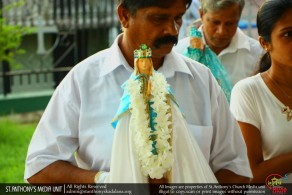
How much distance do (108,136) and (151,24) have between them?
1.52 feet

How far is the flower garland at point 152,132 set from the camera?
7.25 ft

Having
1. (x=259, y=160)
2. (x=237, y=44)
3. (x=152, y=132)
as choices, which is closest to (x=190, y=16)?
(x=237, y=44)

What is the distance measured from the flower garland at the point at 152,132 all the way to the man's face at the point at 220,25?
1.98 meters

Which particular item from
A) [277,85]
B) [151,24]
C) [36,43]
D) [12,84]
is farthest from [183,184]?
[36,43]

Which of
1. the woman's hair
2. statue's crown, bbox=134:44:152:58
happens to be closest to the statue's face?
statue's crown, bbox=134:44:152:58

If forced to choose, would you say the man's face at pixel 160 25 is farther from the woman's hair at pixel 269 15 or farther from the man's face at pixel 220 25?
the man's face at pixel 220 25

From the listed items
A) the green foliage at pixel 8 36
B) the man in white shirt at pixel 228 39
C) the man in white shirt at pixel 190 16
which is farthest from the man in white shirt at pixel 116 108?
the green foliage at pixel 8 36

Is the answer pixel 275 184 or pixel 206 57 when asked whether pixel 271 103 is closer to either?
pixel 275 184

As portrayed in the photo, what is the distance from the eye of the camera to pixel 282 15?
9.73 ft

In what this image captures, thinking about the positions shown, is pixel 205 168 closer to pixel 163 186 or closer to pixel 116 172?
pixel 163 186

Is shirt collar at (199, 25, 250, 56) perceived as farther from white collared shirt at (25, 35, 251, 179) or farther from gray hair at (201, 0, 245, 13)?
white collared shirt at (25, 35, 251, 179)

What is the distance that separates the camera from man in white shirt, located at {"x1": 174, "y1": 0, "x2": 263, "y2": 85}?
13.6 ft

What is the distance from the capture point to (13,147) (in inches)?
272

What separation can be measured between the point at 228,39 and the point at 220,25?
0.50 ft
